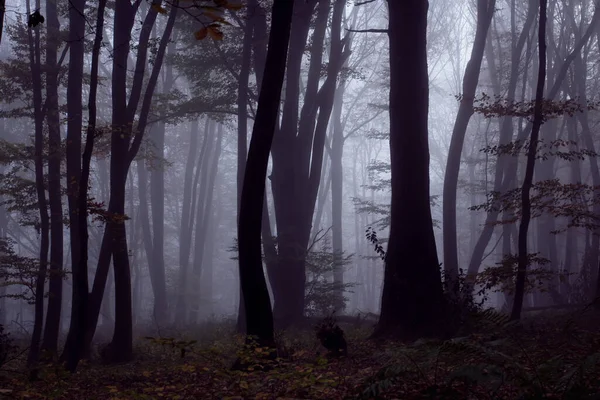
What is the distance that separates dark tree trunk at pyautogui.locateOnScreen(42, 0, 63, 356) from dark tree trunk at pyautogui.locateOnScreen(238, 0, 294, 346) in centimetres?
762

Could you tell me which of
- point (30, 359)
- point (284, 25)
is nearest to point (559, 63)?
point (284, 25)

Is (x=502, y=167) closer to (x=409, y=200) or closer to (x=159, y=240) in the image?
(x=409, y=200)

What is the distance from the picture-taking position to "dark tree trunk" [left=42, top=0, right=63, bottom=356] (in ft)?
45.0

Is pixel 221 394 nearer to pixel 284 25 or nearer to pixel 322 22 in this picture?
pixel 284 25

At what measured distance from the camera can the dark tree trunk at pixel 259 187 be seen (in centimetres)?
741

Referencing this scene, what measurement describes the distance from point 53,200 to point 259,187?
28.1 feet

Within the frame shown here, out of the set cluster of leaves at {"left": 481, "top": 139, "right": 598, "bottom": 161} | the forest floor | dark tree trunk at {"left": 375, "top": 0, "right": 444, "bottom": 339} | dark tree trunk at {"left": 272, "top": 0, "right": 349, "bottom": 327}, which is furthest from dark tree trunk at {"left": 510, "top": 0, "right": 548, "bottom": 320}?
dark tree trunk at {"left": 272, "top": 0, "right": 349, "bottom": 327}

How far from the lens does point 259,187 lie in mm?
7512

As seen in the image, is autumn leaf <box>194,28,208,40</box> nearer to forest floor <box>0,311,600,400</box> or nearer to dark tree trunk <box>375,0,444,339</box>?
forest floor <box>0,311,600,400</box>

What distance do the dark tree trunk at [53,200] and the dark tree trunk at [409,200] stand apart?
26.5 ft

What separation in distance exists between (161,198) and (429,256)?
21.0 m

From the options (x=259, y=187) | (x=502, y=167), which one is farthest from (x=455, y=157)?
(x=259, y=187)

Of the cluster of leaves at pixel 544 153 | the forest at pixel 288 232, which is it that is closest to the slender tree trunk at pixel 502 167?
the forest at pixel 288 232

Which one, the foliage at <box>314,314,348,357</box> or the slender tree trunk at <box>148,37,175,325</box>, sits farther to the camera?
the slender tree trunk at <box>148,37,175,325</box>
